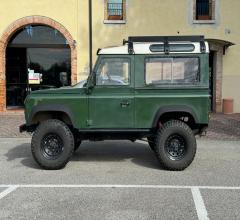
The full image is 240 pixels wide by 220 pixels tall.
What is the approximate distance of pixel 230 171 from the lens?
26.0 ft

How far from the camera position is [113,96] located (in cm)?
802

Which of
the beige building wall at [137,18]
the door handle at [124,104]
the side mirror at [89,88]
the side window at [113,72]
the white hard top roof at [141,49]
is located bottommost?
the door handle at [124,104]

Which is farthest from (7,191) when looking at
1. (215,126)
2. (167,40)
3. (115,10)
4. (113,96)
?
(115,10)

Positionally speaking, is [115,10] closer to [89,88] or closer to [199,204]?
[89,88]

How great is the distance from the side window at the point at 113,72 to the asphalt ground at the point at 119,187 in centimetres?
164

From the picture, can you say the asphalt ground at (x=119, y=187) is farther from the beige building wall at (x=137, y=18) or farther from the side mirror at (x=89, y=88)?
the beige building wall at (x=137, y=18)

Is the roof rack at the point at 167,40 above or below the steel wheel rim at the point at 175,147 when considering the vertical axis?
above

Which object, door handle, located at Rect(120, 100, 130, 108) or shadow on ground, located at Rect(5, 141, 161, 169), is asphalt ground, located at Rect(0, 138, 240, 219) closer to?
shadow on ground, located at Rect(5, 141, 161, 169)

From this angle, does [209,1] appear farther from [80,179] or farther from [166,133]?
[80,179]

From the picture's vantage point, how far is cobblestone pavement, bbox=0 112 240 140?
1234cm

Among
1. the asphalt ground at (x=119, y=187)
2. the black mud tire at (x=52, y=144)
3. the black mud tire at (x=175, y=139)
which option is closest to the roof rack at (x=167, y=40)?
the black mud tire at (x=175, y=139)

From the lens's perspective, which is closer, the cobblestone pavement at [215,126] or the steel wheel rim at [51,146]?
the steel wheel rim at [51,146]

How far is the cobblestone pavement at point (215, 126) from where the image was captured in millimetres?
12344

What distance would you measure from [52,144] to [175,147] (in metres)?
2.30
